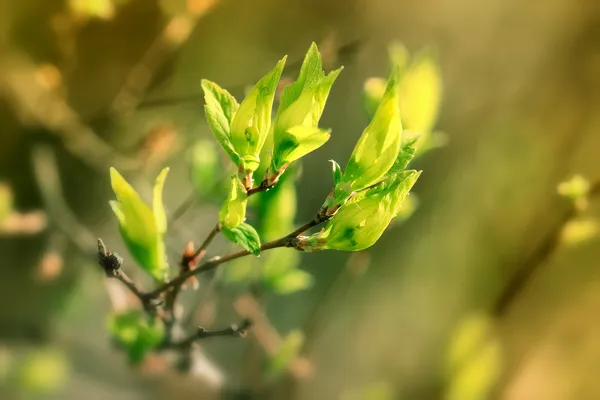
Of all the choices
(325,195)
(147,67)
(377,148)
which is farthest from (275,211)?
(147,67)

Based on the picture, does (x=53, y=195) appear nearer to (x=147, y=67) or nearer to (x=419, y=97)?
(x=147, y=67)

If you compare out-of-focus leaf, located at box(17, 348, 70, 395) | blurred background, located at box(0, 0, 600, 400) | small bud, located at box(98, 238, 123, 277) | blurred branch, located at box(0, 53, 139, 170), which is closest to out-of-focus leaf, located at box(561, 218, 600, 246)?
blurred background, located at box(0, 0, 600, 400)

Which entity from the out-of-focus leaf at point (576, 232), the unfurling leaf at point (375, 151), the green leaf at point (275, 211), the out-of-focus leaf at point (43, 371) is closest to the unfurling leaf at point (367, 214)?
the unfurling leaf at point (375, 151)

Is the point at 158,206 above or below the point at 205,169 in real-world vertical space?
below

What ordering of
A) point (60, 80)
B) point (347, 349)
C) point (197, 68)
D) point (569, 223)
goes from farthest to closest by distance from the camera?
point (347, 349)
point (197, 68)
point (60, 80)
point (569, 223)

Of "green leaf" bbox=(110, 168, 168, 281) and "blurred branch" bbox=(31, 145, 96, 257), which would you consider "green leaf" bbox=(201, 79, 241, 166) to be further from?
"blurred branch" bbox=(31, 145, 96, 257)

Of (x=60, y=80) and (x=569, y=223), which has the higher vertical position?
(x=60, y=80)

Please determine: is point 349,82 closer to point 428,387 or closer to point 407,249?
point 407,249

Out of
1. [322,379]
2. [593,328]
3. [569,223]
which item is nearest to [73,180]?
[322,379]
